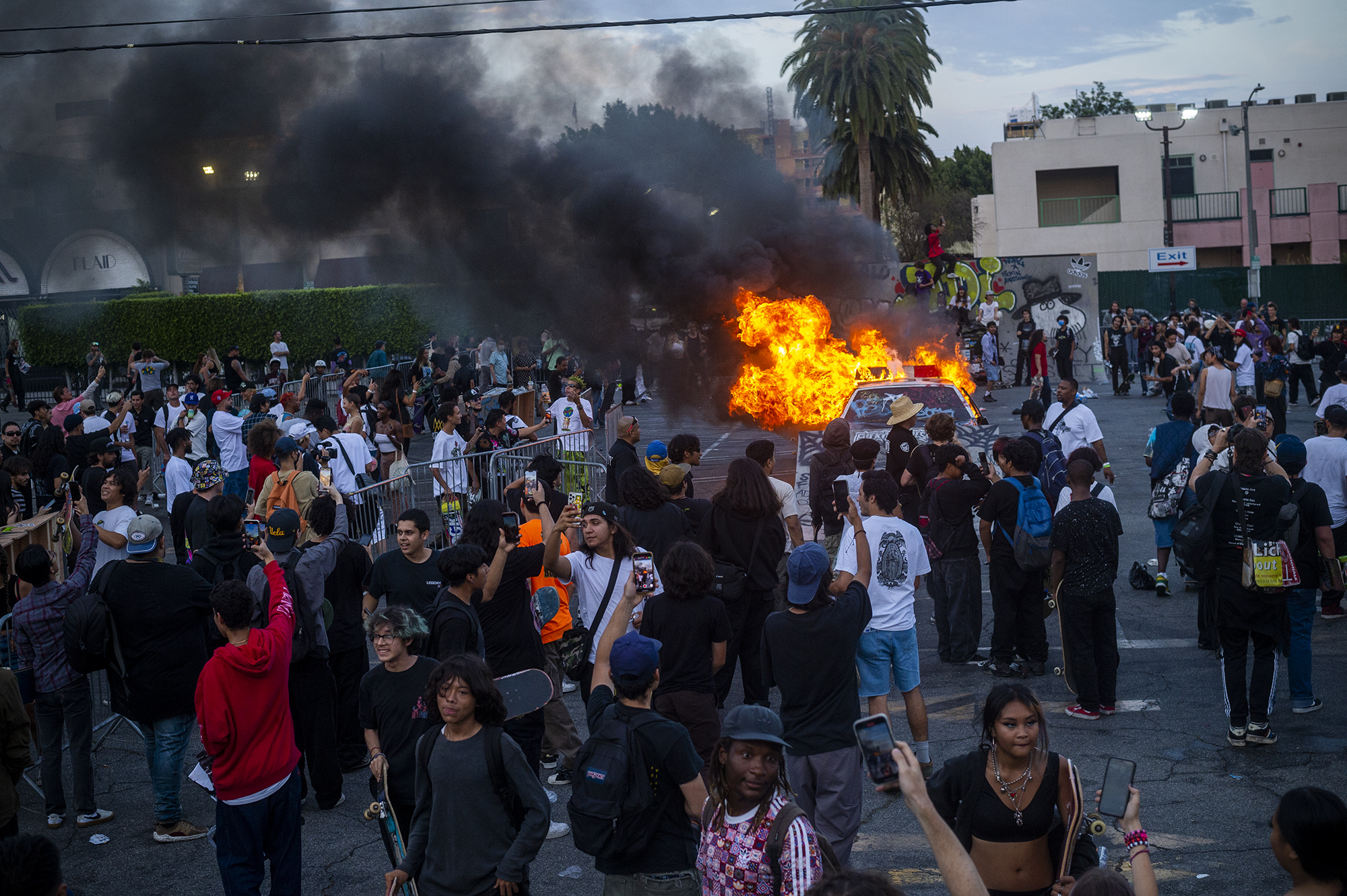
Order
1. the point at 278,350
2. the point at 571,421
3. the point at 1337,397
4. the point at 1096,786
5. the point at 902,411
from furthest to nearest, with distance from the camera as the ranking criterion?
the point at 278,350, the point at 571,421, the point at 1337,397, the point at 902,411, the point at 1096,786

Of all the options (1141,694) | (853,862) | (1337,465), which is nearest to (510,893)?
(853,862)

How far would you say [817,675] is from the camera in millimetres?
4914

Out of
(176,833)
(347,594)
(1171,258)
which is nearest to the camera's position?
(176,833)

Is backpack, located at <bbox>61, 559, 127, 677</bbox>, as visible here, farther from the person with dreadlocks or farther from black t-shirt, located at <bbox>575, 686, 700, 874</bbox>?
the person with dreadlocks

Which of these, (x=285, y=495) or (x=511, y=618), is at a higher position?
(x=285, y=495)

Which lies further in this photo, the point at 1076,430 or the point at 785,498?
the point at 1076,430

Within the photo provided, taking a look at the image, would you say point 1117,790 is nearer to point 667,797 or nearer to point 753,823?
point 753,823

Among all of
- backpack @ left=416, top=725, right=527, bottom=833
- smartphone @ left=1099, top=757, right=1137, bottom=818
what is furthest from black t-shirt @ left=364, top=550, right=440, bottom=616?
smartphone @ left=1099, top=757, right=1137, bottom=818

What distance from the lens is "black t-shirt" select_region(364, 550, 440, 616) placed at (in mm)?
6121

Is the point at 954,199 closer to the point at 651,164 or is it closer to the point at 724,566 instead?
the point at 651,164

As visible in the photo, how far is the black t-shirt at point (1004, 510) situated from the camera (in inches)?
311

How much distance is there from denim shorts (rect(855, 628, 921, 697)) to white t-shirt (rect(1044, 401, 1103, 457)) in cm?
479

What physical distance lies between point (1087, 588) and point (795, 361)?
11.2 m

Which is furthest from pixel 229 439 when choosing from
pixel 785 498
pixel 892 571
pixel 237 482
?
pixel 892 571
